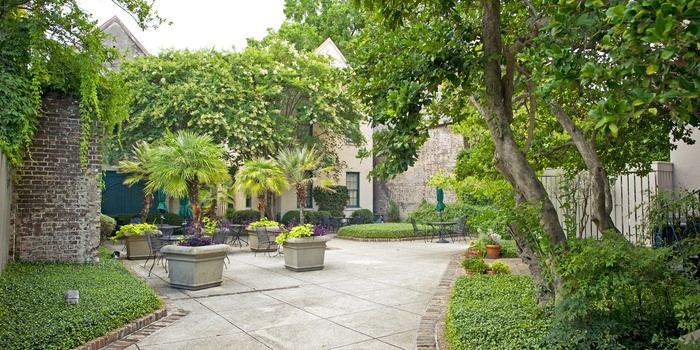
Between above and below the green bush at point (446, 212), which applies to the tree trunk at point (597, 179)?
above

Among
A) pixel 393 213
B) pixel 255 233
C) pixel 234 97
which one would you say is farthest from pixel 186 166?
pixel 393 213

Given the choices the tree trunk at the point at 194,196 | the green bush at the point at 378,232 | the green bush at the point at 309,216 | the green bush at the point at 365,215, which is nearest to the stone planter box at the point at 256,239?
the tree trunk at the point at 194,196

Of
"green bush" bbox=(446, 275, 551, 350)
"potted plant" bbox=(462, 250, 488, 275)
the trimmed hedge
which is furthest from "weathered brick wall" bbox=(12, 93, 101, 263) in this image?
the trimmed hedge

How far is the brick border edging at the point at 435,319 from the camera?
5.17m

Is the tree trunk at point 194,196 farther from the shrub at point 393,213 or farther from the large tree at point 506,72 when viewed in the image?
the shrub at point 393,213

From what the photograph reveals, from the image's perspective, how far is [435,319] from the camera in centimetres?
606

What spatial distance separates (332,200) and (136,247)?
12.3 metres

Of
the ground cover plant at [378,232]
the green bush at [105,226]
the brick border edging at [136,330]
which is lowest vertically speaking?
the brick border edging at [136,330]

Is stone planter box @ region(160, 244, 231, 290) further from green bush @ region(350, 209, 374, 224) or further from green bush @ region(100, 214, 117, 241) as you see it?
green bush @ region(350, 209, 374, 224)

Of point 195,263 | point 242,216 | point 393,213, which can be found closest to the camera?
point 195,263

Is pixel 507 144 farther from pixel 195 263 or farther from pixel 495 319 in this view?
pixel 195 263

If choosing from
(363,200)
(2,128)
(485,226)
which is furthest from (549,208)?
(363,200)

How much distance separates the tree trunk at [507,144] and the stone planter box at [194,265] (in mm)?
5070

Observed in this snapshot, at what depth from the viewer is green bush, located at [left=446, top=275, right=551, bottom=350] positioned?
Result: 4453 millimetres
